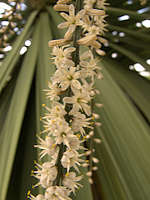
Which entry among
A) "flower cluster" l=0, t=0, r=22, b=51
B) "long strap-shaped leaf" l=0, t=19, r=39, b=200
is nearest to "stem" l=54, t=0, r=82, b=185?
"long strap-shaped leaf" l=0, t=19, r=39, b=200

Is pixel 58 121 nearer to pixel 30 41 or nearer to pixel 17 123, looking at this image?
pixel 17 123

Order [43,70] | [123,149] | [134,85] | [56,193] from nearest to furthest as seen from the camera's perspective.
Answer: [56,193] → [123,149] → [43,70] → [134,85]

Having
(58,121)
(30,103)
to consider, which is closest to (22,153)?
(30,103)

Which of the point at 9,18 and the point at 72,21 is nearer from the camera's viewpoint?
the point at 72,21

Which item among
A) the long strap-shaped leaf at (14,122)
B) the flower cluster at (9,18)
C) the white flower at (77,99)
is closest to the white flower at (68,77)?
the white flower at (77,99)

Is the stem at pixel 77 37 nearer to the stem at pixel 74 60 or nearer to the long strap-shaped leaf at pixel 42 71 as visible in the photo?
the stem at pixel 74 60

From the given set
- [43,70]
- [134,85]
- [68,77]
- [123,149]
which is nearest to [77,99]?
[68,77]

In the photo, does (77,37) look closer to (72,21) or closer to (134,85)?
(72,21)

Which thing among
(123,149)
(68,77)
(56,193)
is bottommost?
(123,149)
